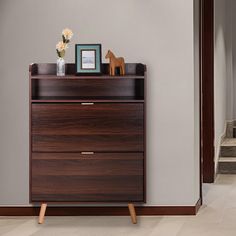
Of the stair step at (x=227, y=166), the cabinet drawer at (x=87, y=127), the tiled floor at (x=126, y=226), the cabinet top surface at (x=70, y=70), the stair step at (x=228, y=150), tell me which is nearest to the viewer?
the tiled floor at (x=126, y=226)

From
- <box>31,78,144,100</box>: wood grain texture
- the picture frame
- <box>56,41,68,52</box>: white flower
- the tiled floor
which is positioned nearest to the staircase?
the tiled floor

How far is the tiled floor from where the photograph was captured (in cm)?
424

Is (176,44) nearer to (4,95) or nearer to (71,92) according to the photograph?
(71,92)

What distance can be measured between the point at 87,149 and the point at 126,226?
20.7 inches

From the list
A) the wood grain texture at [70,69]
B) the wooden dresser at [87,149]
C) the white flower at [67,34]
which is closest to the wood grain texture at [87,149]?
the wooden dresser at [87,149]

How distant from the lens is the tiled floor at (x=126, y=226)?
4238mm

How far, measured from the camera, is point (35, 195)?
4.52 meters

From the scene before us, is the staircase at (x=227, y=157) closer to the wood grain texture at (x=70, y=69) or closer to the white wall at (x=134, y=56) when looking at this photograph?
the white wall at (x=134, y=56)

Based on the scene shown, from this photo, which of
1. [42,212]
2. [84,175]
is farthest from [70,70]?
[42,212]

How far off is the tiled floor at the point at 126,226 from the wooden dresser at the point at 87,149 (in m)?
0.12

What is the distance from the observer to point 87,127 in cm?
449

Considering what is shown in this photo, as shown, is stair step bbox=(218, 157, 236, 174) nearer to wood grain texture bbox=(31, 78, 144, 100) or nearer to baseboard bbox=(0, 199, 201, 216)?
baseboard bbox=(0, 199, 201, 216)

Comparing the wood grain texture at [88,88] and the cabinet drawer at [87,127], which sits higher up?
the wood grain texture at [88,88]

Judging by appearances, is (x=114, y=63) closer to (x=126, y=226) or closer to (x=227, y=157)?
(x=126, y=226)
